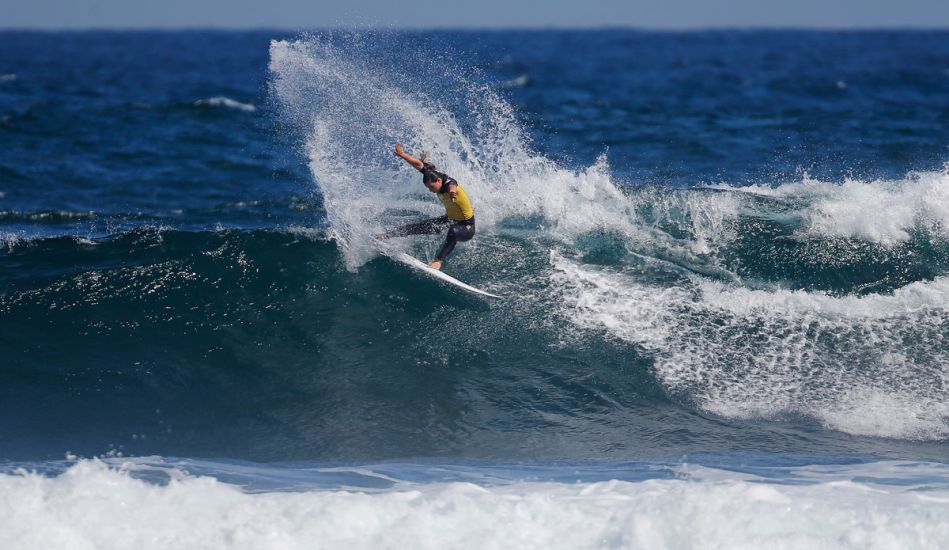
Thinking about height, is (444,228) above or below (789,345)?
above

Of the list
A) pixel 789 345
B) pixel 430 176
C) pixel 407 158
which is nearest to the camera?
pixel 789 345

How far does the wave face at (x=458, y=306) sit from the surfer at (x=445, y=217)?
519 mm

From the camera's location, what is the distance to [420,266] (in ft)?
40.3

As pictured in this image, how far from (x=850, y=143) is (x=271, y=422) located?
17409mm

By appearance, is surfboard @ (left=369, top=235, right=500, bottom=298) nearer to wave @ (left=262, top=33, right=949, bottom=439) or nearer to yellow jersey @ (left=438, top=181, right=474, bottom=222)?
wave @ (left=262, top=33, right=949, bottom=439)

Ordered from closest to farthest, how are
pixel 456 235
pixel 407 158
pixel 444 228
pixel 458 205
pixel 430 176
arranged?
pixel 407 158 < pixel 430 176 < pixel 458 205 < pixel 456 235 < pixel 444 228

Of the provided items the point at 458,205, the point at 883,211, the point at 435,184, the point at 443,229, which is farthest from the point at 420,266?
the point at 883,211

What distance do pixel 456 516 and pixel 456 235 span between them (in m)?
5.39

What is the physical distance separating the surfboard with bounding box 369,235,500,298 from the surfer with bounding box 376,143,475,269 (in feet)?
0.32

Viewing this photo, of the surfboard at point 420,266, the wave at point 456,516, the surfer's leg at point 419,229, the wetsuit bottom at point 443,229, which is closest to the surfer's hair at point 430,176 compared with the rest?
the wetsuit bottom at point 443,229

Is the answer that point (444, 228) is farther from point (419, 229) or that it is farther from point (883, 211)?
point (883, 211)

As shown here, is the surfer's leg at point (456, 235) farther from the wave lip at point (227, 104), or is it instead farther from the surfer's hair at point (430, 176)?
the wave lip at point (227, 104)

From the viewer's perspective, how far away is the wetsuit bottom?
39.5 ft

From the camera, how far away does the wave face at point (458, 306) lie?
9609 mm
